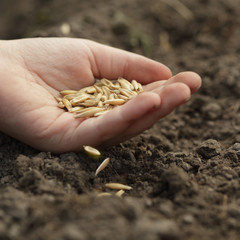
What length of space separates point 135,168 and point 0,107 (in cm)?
98

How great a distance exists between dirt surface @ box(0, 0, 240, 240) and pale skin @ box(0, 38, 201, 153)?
0.17 meters

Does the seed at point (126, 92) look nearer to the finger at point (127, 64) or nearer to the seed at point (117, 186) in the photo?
the finger at point (127, 64)

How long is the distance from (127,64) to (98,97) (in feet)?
1.32

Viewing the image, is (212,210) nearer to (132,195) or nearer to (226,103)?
(132,195)

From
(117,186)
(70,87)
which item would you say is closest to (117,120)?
(117,186)

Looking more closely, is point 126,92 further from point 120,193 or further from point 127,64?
point 120,193

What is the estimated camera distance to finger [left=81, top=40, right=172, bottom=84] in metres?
2.86

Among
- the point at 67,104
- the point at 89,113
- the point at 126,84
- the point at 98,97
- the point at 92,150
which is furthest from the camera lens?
the point at 126,84

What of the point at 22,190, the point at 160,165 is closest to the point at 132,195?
the point at 160,165

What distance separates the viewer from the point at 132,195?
2168mm

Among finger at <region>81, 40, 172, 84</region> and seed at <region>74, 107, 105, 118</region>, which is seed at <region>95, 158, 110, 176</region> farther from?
finger at <region>81, 40, 172, 84</region>

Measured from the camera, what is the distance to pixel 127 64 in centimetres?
290

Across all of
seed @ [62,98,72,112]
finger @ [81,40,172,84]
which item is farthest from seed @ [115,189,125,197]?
finger @ [81,40,172,84]

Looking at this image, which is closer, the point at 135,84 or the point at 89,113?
the point at 89,113
